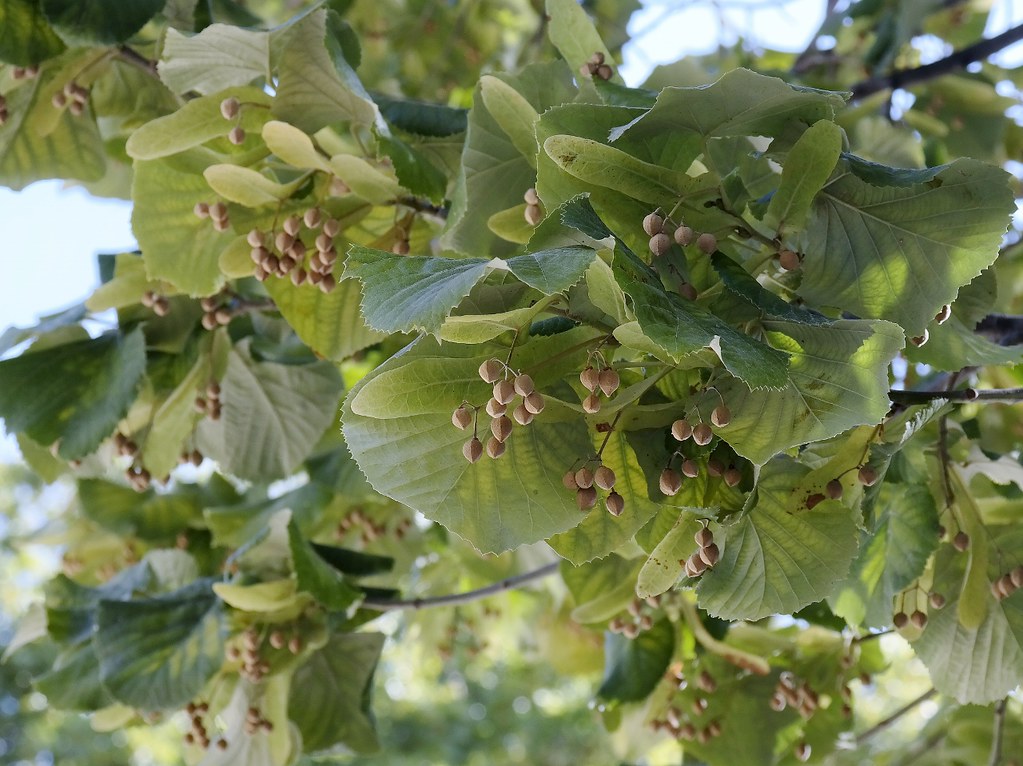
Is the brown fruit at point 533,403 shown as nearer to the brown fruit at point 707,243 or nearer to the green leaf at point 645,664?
the brown fruit at point 707,243

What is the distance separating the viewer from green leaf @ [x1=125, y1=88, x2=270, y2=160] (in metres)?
1.10

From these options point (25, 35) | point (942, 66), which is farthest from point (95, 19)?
point (942, 66)

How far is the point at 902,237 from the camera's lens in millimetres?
877

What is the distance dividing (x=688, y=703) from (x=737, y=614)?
2.22 feet

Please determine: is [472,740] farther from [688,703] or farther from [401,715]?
[688,703]

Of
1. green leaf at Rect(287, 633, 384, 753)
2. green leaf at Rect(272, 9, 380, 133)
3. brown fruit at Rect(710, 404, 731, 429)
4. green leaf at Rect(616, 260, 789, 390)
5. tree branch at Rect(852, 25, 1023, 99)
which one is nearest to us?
green leaf at Rect(616, 260, 789, 390)

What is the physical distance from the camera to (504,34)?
294 cm

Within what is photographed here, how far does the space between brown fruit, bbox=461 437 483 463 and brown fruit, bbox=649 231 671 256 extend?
210 mm

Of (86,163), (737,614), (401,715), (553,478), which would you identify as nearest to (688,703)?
(737,614)

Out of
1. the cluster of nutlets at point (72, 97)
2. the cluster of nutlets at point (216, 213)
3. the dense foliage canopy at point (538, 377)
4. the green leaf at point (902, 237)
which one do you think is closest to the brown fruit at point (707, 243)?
the dense foliage canopy at point (538, 377)

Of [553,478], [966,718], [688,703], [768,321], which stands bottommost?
[966,718]

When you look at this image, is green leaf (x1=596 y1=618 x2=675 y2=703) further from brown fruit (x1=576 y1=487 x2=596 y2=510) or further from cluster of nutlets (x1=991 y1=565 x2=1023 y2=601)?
brown fruit (x1=576 y1=487 x2=596 y2=510)

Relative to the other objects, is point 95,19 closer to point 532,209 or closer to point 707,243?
point 532,209

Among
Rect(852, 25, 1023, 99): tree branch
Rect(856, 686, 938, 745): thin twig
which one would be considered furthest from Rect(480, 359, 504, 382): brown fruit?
Rect(852, 25, 1023, 99): tree branch
